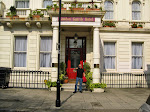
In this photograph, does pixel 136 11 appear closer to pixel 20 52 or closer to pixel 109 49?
pixel 109 49

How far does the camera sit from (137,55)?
42.8 feet

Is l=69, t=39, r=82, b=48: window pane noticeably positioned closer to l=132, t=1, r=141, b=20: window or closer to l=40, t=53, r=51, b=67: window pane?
l=40, t=53, r=51, b=67: window pane

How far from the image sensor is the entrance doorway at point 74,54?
12799 millimetres

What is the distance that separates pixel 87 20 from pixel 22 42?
6030 mm

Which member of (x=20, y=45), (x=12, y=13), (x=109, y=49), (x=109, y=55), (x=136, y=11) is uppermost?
(x=136, y=11)

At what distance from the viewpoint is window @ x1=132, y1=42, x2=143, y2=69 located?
13.0m

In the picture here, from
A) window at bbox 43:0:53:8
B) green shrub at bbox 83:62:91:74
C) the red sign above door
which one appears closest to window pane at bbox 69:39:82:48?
green shrub at bbox 83:62:91:74

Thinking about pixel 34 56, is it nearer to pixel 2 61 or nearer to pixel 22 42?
pixel 22 42

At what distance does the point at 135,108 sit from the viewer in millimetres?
6535

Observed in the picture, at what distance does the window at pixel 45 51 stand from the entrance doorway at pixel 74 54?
155 cm

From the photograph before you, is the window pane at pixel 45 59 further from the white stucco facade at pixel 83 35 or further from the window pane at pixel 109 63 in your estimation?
the window pane at pixel 109 63

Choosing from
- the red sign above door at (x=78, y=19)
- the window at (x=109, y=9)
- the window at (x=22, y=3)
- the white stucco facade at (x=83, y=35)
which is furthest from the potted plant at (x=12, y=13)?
the window at (x=109, y=9)

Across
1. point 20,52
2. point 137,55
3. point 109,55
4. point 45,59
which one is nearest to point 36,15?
point 20,52

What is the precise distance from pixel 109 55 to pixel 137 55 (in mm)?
2475
